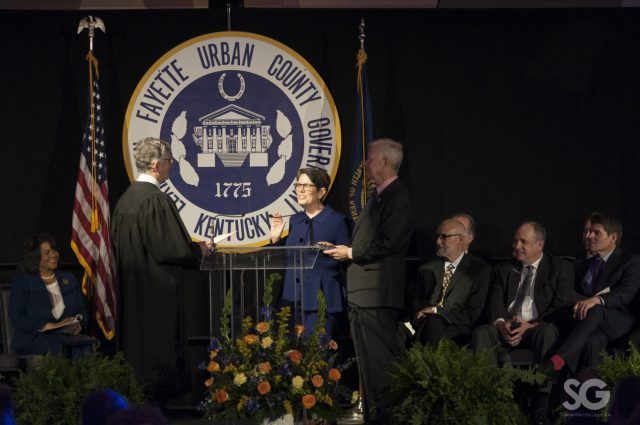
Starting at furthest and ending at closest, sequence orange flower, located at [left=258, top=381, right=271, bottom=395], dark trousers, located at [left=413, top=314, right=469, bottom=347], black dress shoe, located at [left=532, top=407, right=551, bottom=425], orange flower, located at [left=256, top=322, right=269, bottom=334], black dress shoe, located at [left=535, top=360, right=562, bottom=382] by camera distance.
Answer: dark trousers, located at [left=413, top=314, right=469, bottom=347] → black dress shoe, located at [left=535, top=360, right=562, bottom=382] → black dress shoe, located at [left=532, top=407, right=551, bottom=425] → orange flower, located at [left=256, top=322, right=269, bottom=334] → orange flower, located at [left=258, top=381, right=271, bottom=395]

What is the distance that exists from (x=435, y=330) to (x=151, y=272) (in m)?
1.76

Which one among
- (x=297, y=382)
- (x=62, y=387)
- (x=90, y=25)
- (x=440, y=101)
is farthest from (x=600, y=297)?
(x=90, y=25)

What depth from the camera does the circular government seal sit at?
779cm

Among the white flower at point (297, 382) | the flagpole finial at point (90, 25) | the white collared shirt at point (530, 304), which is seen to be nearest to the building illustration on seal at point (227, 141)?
the flagpole finial at point (90, 25)

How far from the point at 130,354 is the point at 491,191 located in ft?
9.43

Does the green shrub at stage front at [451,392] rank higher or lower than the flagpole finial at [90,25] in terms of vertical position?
lower

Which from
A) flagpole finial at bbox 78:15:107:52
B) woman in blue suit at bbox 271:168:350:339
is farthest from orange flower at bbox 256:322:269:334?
flagpole finial at bbox 78:15:107:52

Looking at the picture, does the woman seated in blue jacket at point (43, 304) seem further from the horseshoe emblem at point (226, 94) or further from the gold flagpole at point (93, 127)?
the horseshoe emblem at point (226, 94)

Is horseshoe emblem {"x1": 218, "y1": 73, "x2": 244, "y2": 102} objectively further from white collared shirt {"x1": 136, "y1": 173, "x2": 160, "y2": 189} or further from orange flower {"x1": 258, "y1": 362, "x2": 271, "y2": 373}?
orange flower {"x1": 258, "y1": 362, "x2": 271, "y2": 373}

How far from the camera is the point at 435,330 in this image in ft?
21.7

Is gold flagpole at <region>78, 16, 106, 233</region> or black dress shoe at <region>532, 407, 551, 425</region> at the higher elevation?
gold flagpole at <region>78, 16, 106, 233</region>

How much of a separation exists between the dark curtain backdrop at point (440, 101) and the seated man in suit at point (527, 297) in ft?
2.69

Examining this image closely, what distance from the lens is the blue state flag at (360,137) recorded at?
752cm

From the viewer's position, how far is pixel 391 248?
657cm
